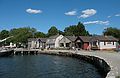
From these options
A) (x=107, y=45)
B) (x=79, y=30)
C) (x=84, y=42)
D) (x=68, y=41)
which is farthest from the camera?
(x=79, y=30)

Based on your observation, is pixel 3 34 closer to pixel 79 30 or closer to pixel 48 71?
pixel 79 30

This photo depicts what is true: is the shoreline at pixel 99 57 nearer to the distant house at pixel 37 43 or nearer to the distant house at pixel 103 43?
the distant house at pixel 103 43

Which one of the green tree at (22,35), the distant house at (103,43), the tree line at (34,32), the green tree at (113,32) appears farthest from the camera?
the green tree at (22,35)

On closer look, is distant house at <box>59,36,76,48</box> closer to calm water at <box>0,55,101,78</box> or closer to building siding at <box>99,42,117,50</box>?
building siding at <box>99,42,117,50</box>

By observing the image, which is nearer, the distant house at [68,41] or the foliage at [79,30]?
the distant house at [68,41]

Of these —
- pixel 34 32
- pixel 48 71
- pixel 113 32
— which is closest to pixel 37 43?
pixel 34 32

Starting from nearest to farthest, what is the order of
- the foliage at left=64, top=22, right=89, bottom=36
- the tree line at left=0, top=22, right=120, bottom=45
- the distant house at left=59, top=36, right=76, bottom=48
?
the distant house at left=59, top=36, right=76, bottom=48, the tree line at left=0, top=22, right=120, bottom=45, the foliage at left=64, top=22, right=89, bottom=36

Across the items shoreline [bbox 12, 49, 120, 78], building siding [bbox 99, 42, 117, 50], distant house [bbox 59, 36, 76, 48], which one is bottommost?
shoreline [bbox 12, 49, 120, 78]

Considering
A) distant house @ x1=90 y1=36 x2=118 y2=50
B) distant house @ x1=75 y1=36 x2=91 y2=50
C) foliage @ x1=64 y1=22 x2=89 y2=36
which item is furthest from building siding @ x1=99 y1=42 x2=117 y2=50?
foliage @ x1=64 y1=22 x2=89 y2=36

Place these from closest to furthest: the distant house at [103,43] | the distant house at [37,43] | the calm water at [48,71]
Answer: the calm water at [48,71] → the distant house at [103,43] → the distant house at [37,43]

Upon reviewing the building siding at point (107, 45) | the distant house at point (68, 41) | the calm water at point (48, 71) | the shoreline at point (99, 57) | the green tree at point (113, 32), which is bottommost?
the calm water at point (48, 71)

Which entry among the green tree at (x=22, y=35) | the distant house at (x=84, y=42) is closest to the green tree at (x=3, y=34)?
the green tree at (x=22, y=35)

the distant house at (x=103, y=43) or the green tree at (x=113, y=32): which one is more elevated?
the green tree at (x=113, y=32)

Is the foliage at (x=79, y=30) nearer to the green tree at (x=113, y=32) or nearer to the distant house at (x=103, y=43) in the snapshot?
the green tree at (x=113, y=32)
